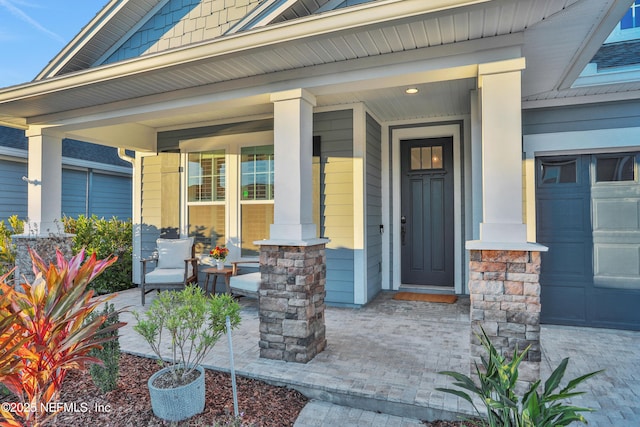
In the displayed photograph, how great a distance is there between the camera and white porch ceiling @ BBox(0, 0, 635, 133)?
8.02 ft

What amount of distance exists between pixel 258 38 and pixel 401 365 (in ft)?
9.32

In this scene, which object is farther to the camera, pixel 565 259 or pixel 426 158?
pixel 426 158

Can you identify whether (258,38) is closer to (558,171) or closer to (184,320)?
(184,320)

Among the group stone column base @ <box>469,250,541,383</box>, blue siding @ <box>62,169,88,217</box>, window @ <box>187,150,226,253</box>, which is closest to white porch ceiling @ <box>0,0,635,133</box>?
stone column base @ <box>469,250,541,383</box>

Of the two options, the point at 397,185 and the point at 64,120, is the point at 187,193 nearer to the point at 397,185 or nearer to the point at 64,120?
the point at 64,120

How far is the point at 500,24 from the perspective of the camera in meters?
2.52

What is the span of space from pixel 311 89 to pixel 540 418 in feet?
9.35

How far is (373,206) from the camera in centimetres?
538

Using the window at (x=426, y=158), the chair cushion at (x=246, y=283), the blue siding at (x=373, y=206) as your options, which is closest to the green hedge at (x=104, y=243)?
the chair cushion at (x=246, y=283)

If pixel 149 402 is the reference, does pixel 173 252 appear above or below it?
above

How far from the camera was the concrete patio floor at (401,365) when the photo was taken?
7.90 ft

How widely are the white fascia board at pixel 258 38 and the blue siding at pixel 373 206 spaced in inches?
100.0

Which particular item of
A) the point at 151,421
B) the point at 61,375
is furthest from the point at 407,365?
the point at 61,375

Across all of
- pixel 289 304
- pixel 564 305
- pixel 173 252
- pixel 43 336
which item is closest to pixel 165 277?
pixel 173 252
